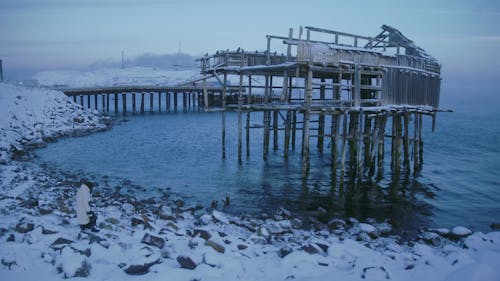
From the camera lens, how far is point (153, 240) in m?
9.55

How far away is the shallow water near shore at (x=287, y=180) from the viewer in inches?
635

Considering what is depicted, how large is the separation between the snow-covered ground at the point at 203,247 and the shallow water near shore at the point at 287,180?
2108 millimetres

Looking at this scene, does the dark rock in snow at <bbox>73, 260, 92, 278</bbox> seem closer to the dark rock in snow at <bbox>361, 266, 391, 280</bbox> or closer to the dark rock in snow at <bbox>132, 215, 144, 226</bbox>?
the dark rock in snow at <bbox>132, 215, 144, 226</bbox>

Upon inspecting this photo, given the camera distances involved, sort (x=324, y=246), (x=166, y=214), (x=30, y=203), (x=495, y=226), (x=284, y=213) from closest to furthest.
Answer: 1. (x=324, y=246)
2. (x=30, y=203)
3. (x=166, y=214)
4. (x=495, y=226)
5. (x=284, y=213)

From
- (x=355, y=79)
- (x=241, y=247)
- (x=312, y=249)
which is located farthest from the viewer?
(x=355, y=79)

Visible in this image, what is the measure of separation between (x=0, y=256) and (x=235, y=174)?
14.5 meters

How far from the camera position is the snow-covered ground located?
26.3 ft

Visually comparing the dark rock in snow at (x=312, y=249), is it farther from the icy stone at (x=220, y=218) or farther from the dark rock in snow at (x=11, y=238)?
the dark rock in snow at (x=11, y=238)

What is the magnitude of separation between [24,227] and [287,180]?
13388 mm

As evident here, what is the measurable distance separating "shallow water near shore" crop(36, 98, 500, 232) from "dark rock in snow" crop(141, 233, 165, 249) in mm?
6009

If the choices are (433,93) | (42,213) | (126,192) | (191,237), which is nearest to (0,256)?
(42,213)

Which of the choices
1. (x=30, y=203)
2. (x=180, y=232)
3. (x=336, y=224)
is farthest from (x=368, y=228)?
(x=30, y=203)

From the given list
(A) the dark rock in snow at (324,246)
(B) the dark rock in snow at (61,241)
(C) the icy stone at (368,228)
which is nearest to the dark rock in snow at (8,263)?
(B) the dark rock in snow at (61,241)

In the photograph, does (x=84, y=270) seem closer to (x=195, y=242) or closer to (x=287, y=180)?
(x=195, y=242)
